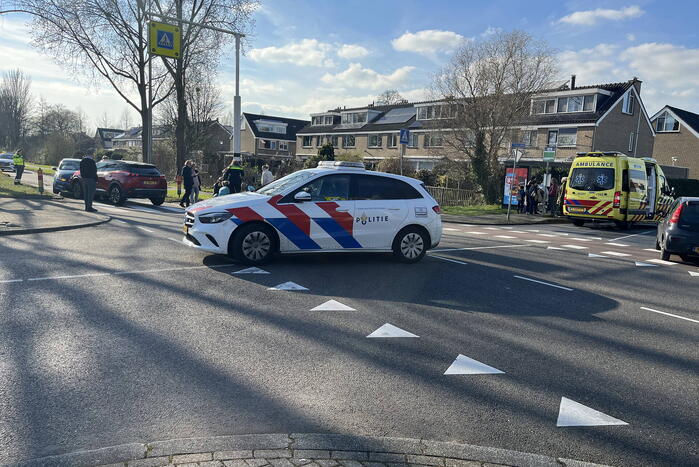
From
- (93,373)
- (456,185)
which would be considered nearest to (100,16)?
(456,185)

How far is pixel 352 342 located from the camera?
5.03 meters

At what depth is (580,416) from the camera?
12.1 ft

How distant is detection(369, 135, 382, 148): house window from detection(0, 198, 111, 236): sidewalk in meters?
41.4

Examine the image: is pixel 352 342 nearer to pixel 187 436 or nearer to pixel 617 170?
pixel 187 436

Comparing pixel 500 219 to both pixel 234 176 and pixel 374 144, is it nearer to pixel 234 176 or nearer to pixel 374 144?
pixel 234 176

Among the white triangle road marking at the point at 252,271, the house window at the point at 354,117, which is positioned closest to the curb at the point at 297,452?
the white triangle road marking at the point at 252,271

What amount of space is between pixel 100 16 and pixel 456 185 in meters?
19.6

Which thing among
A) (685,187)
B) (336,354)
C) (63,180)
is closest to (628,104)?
(685,187)

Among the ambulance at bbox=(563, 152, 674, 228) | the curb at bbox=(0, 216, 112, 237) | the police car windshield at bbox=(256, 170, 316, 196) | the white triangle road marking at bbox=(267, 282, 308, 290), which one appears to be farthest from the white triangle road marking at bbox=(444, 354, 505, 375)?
the ambulance at bbox=(563, 152, 674, 228)

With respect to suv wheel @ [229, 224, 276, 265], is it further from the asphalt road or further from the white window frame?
the white window frame

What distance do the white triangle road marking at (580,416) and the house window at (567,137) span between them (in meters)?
40.1

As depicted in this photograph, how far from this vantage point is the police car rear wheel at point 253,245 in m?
8.16

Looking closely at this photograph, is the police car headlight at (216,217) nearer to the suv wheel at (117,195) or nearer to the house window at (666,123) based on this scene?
the suv wheel at (117,195)

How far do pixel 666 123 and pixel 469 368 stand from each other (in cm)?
5381
